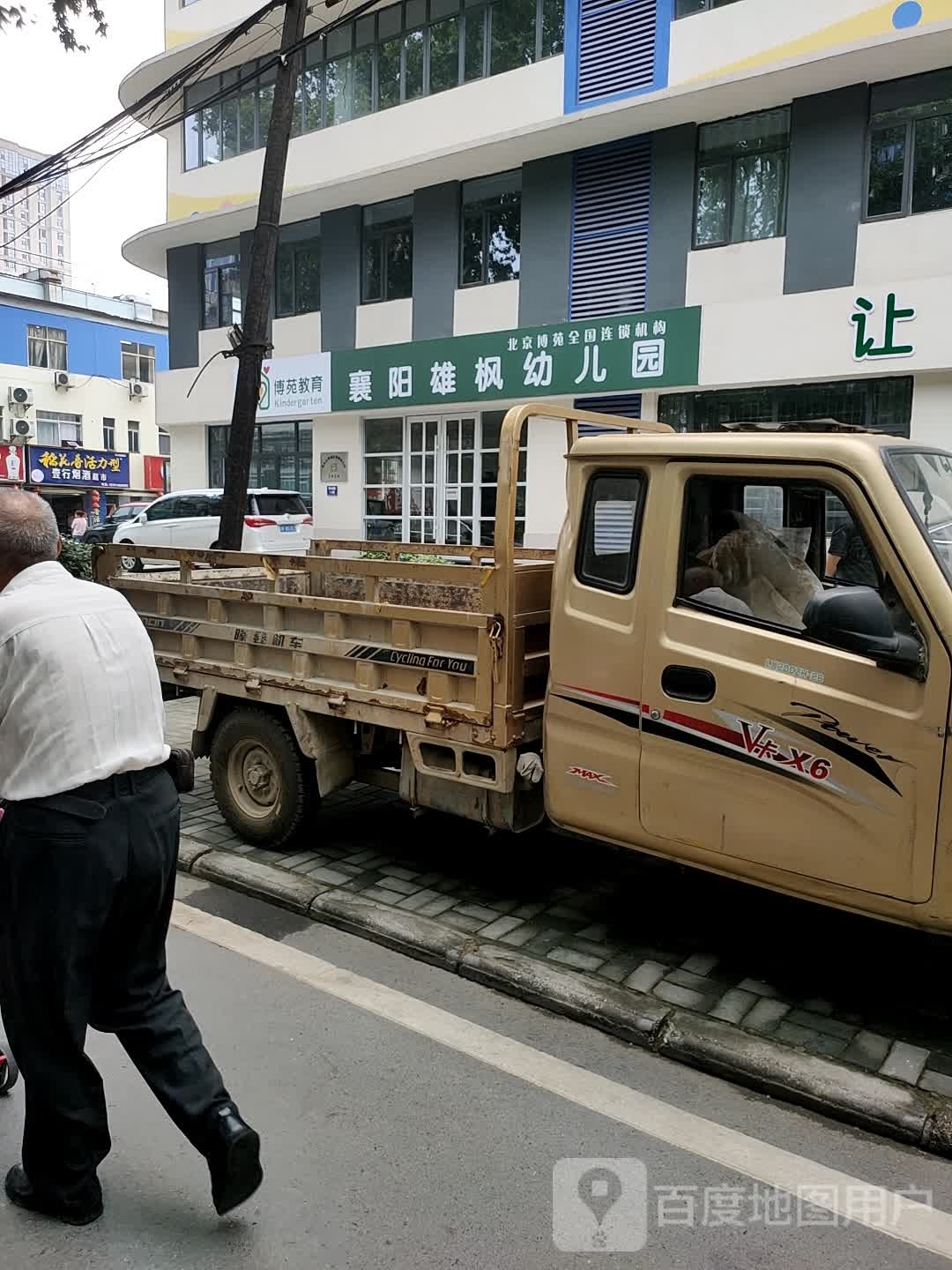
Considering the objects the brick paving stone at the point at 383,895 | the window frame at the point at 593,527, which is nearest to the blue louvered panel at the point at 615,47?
the window frame at the point at 593,527

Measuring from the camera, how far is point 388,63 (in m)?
16.8

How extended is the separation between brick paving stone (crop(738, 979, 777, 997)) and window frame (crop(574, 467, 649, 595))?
5.23 ft

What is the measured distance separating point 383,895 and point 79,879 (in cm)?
250

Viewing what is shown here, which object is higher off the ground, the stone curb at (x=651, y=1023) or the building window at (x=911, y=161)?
the building window at (x=911, y=161)

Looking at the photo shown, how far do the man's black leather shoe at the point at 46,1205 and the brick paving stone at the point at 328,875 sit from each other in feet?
7.56

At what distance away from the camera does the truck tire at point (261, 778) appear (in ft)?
16.6

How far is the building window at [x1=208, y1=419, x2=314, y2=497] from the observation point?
63.2 feet

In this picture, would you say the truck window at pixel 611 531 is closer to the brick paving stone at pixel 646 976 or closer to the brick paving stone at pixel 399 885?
the brick paving stone at pixel 646 976

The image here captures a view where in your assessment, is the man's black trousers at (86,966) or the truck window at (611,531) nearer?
the man's black trousers at (86,966)

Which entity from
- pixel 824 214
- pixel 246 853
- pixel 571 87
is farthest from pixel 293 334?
pixel 246 853

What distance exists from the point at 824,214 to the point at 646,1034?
12.2 meters

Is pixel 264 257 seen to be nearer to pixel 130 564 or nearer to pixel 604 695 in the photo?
pixel 130 564

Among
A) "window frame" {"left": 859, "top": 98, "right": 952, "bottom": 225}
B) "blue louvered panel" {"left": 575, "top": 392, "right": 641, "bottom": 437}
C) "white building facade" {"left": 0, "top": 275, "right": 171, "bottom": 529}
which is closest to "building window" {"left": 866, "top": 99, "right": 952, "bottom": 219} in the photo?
"window frame" {"left": 859, "top": 98, "right": 952, "bottom": 225}

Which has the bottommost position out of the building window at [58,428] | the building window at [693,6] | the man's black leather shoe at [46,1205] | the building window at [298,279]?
the man's black leather shoe at [46,1205]
